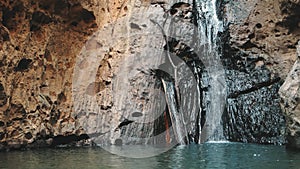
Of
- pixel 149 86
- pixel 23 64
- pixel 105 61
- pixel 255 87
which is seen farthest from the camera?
pixel 105 61

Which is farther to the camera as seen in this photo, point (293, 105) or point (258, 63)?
point (258, 63)

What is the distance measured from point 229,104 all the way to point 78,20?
551 centimetres

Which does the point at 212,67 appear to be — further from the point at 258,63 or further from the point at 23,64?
the point at 23,64

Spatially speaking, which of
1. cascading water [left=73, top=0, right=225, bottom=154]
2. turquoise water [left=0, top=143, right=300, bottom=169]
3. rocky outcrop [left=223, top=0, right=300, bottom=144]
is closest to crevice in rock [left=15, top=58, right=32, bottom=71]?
cascading water [left=73, top=0, right=225, bottom=154]

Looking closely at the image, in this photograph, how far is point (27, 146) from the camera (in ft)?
39.9

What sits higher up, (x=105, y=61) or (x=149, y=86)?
(x=105, y=61)

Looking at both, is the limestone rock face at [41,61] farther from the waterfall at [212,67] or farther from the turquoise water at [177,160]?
the waterfall at [212,67]

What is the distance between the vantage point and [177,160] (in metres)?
8.66

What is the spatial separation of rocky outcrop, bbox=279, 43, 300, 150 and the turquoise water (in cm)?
40

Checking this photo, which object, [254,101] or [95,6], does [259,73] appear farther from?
[95,6]

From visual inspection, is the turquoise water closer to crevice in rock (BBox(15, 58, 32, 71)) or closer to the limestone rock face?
the limestone rock face

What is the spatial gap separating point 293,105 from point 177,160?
307cm

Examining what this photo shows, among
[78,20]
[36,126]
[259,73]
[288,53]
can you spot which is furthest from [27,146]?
[288,53]

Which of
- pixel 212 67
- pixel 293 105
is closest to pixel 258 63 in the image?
pixel 212 67
